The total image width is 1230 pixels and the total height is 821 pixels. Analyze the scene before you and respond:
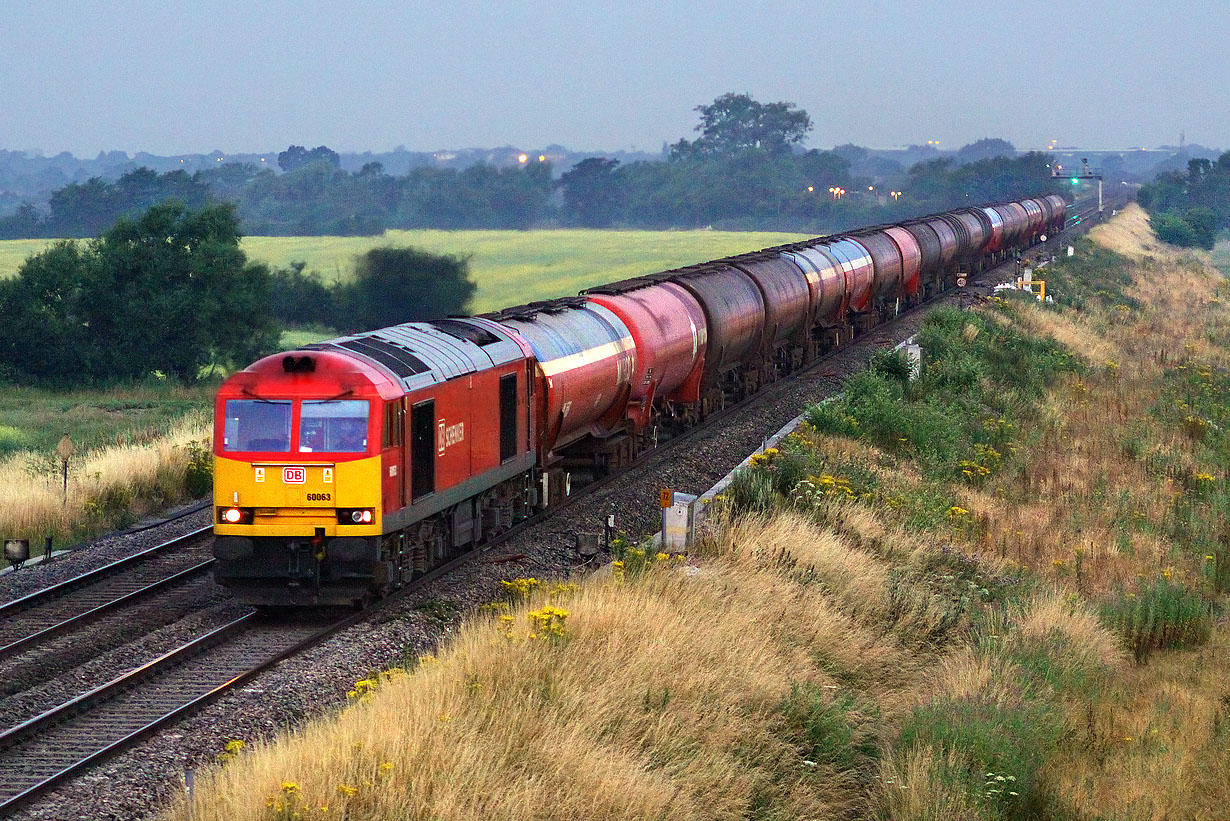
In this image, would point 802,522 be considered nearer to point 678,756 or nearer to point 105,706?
point 678,756

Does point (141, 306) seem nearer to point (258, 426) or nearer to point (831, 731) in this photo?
point (258, 426)

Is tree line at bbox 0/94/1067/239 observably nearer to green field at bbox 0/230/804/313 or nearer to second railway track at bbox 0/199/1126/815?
green field at bbox 0/230/804/313

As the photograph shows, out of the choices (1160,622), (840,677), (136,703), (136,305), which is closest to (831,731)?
(840,677)

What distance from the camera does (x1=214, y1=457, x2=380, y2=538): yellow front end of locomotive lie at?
15.0 meters

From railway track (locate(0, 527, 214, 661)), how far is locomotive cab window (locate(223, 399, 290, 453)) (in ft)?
8.97

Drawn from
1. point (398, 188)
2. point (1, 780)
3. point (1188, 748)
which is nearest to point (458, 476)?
point (1, 780)

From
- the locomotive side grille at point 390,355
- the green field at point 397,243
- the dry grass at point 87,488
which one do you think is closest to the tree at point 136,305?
the green field at point 397,243

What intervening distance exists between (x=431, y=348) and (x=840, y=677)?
6.46 metres

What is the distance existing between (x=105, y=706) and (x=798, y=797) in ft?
20.7

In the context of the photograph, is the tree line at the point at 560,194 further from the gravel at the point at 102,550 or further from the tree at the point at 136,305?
the gravel at the point at 102,550

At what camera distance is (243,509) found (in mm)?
15148

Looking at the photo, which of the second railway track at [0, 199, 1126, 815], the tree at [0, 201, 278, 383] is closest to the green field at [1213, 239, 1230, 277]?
the tree at [0, 201, 278, 383]

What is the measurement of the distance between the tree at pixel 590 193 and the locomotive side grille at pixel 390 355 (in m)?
134

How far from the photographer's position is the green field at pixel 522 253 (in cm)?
8200
